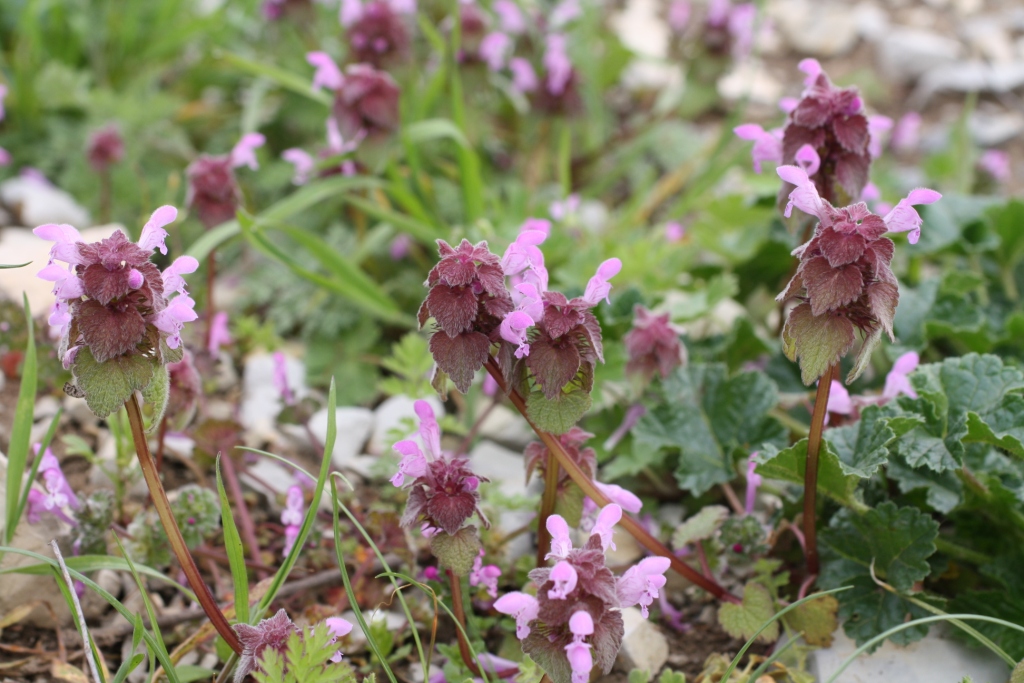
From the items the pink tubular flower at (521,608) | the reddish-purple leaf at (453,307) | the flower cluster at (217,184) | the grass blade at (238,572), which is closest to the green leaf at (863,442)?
the pink tubular flower at (521,608)

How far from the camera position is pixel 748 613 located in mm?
1821

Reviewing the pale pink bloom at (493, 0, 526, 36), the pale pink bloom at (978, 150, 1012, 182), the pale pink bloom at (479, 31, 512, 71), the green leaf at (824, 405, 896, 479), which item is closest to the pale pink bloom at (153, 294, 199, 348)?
the green leaf at (824, 405, 896, 479)

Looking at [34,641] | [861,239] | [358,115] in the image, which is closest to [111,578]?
[34,641]

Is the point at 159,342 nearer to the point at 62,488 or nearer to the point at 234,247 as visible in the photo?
the point at 62,488

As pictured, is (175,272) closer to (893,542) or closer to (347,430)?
(347,430)

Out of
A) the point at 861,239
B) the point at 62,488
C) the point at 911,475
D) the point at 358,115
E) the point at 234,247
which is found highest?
the point at 358,115

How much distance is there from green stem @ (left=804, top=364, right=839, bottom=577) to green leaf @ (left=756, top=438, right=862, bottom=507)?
0.07 feet

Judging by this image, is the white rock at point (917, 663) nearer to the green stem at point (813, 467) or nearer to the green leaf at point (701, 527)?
the green stem at point (813, 467)

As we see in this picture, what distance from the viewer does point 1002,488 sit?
1.75 meters

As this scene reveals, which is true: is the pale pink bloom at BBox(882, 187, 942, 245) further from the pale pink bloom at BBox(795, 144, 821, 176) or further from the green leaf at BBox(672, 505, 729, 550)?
the green leaf at BBox(672, 505, 729, 550)

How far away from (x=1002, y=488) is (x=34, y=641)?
6.17 feet

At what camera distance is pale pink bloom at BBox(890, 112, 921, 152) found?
413 centimetres

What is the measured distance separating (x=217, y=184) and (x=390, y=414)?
2.52 ft

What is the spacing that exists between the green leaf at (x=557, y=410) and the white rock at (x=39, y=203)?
228 centimetres
